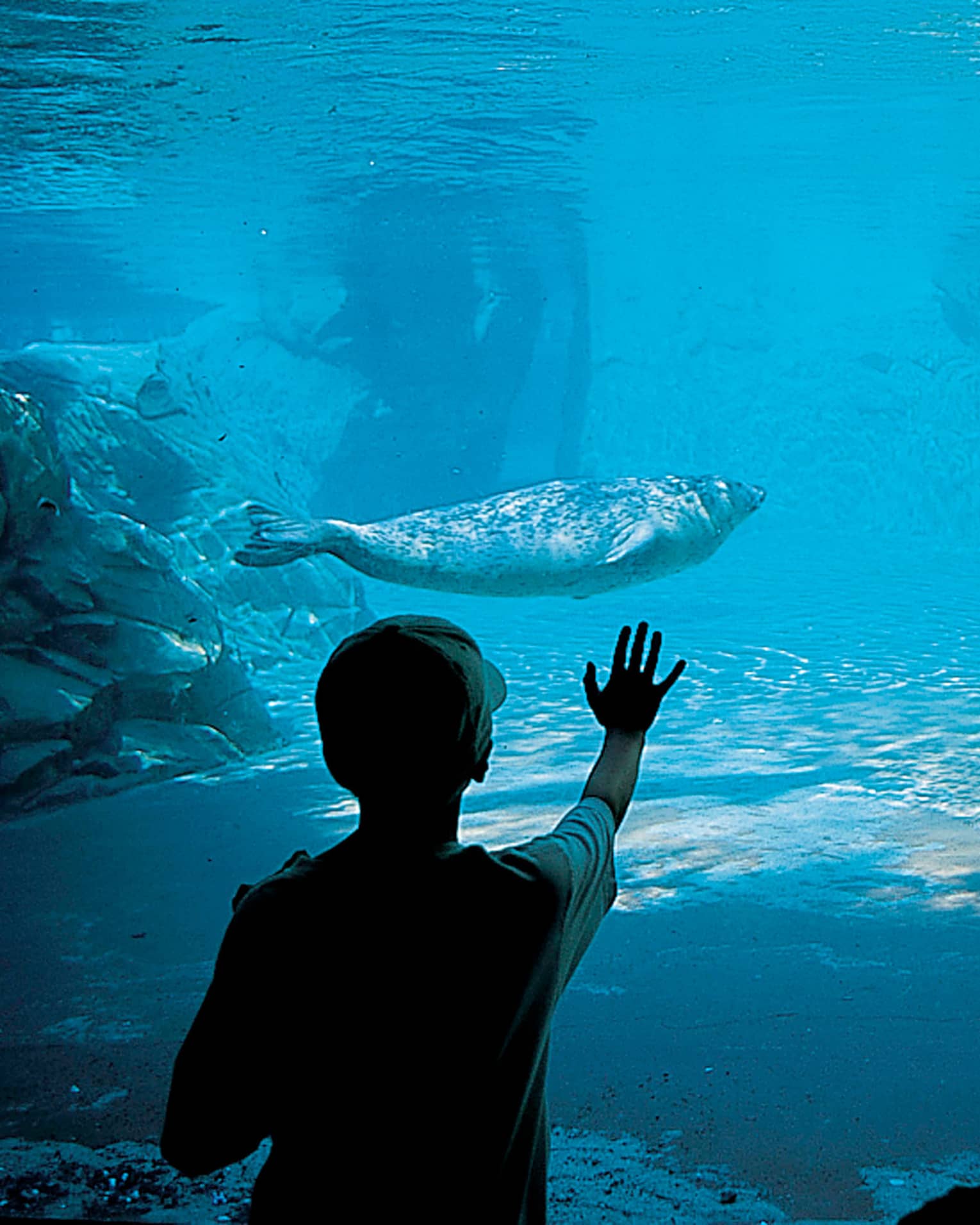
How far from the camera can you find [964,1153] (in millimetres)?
3566

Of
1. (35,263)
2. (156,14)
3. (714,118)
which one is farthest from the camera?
(35,263)

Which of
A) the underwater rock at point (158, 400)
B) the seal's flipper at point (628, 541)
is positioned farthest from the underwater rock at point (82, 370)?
the seal's flipper at point (628, 541)

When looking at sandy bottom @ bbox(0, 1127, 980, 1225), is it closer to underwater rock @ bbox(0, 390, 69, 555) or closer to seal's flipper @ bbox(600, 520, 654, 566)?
seal's flipper @ bbox(600, 520, 654, 566)

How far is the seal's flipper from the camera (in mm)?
7410

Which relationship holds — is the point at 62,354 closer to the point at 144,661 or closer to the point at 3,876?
the point at 144,661

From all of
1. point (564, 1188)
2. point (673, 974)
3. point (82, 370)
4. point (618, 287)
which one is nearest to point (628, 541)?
point (673, 974)

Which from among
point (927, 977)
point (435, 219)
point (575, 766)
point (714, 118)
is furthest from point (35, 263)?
point (927, 977)

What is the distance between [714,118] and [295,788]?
49.5 feet

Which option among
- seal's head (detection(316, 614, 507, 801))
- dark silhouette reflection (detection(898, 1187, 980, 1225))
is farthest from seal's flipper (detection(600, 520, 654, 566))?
dark silhouette reflection (detection(898, 1187, 980, 1225))

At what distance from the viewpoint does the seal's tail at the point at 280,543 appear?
22.0 feet

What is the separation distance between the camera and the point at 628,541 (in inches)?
295

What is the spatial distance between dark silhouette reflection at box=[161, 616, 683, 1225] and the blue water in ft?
12.5

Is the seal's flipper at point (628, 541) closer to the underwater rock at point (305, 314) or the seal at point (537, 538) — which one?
the seal at point (537, 538)

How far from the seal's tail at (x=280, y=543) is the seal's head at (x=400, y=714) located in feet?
16.4
